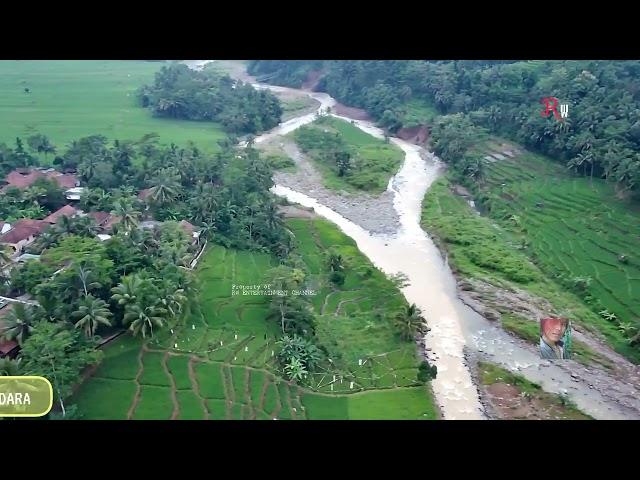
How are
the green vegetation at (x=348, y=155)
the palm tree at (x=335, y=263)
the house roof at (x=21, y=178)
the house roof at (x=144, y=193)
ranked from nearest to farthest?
→ 1. the palm tree at (x=335, y=263)
2. the house roof at (x=144, y=193)
3. the house roof at (x=21, y=178)
4. the green vegetation at (x=348, y=155)

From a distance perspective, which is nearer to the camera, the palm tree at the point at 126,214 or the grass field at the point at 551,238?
the grass field at the point at 551,238

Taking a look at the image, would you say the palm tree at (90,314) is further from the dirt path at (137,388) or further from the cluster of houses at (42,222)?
the cluster of houses at (42,222)

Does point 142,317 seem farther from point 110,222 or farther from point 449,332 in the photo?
point 449,332

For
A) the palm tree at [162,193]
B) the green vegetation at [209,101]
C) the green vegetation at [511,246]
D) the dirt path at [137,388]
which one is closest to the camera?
the dirt path at [137,388]

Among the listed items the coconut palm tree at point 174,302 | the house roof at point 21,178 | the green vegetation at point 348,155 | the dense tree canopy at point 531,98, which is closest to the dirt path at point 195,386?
the coconut palm tree at point 174,302

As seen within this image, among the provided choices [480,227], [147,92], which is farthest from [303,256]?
[147,92]

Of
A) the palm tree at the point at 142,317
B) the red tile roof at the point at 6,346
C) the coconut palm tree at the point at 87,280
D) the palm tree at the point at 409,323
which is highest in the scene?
the coconut palm tree at the point at 87,280

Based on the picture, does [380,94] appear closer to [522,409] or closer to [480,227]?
[480,227]

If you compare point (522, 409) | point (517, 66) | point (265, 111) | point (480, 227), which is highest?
point (517, 66)
